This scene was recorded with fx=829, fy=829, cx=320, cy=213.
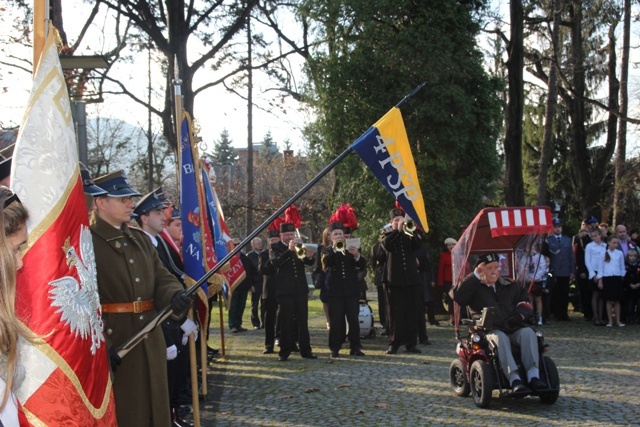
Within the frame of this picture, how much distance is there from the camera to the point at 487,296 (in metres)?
8.91

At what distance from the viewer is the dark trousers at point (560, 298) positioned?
54.6 ft

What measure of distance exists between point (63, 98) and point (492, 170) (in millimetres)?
15573

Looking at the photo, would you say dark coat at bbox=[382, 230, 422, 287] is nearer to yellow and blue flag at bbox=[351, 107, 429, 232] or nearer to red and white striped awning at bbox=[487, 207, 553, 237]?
red and white striped awning at bbox=[487, 207, 553, 237]

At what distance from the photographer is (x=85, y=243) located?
12.7 feet

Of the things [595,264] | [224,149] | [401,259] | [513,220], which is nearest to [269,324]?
[401,259]

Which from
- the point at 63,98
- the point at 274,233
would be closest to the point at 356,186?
the point at 274,233

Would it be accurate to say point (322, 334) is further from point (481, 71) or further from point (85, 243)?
point (85, 243)

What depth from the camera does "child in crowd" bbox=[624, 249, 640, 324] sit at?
15789 mm

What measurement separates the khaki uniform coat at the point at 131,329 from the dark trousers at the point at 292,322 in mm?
7189

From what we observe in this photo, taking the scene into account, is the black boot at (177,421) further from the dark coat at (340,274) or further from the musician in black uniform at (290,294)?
the dark coat at (340,274)

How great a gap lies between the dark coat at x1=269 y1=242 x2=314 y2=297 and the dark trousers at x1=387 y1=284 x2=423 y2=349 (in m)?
1.41

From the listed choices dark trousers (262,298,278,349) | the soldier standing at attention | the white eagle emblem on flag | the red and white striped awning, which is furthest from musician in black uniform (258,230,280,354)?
the white eagle emblem on flag

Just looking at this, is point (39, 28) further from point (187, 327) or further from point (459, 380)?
point (459, 380)

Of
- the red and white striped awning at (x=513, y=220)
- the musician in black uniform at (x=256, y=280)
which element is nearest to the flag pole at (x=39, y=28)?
the red and white striped awning at (x=513, y=220)
